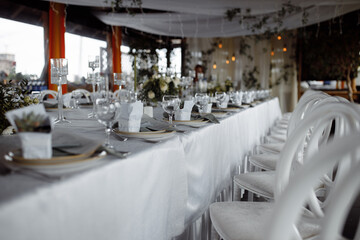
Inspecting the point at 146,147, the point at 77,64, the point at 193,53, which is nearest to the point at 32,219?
the point at 146,147

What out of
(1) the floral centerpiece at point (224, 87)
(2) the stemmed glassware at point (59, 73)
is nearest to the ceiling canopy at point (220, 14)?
(1) the floral centerpiece at point (224, 87)

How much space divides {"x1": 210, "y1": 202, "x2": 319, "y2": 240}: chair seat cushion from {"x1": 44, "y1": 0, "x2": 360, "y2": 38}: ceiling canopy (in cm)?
411

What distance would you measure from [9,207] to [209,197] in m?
1.28

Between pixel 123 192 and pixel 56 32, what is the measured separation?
6.40 meters

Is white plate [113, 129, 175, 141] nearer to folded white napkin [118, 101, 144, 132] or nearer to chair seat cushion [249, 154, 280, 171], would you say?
folded white napkin [118, 101, 144, 132]

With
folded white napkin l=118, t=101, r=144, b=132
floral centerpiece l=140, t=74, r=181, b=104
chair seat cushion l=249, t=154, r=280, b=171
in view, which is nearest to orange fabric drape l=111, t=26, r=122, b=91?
floral centerpiece l=140, t=74, r=181, b=104

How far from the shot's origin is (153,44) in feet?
31.9

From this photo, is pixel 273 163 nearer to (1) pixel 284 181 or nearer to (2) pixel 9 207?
(1) pixel 284 181

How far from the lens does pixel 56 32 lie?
650 cm

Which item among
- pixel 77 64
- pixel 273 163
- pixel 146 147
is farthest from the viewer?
pixel 77 64

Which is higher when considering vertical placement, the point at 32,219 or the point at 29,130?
the point at 29,130

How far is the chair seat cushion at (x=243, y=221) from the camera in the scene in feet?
3.79

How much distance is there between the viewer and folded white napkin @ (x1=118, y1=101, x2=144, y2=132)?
1.34 m

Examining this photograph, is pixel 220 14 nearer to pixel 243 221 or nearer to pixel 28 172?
pixel 243 221
